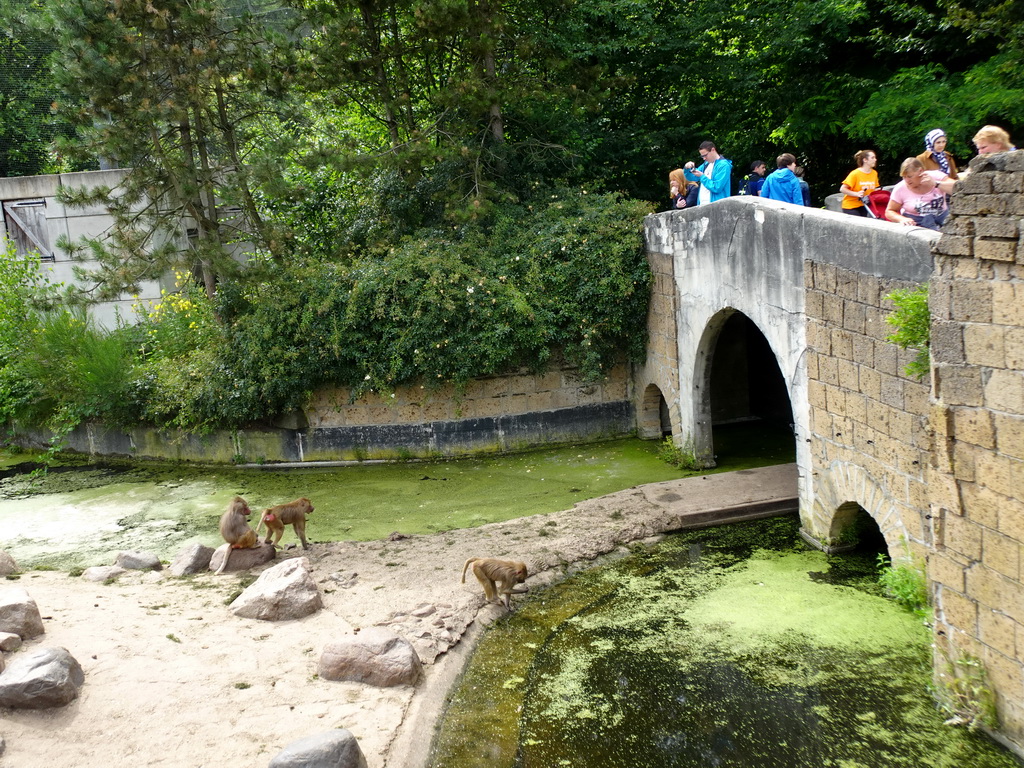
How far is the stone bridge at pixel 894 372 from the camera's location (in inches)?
202

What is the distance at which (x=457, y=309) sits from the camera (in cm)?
1311

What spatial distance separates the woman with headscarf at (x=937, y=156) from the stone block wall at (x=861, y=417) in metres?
1.28

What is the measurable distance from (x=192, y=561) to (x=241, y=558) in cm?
49

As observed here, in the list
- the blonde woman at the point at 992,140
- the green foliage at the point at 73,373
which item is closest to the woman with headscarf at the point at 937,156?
the blonde woman at the point at 992,140

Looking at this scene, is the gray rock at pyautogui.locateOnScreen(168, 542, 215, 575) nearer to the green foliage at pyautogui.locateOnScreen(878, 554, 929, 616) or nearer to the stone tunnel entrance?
the green foliage at pyautogui.locateOnScreen(878, 554, 929, 616)

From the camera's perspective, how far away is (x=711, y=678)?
21.6 ft

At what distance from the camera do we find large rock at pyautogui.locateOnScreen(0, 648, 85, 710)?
Result: 18.2ft

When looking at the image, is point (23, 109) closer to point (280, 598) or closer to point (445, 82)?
point (445, 82)

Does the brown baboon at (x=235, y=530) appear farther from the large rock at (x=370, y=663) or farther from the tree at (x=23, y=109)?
the tree at (x=23, y=109)

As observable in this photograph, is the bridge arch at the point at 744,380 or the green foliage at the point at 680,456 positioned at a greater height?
the bridge arch at the point at 744,380

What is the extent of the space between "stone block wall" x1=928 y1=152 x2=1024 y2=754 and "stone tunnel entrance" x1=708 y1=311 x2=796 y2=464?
7.99m

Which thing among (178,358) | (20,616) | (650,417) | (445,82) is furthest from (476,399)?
(20,616)

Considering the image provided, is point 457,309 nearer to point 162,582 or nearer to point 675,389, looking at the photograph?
point 675,389

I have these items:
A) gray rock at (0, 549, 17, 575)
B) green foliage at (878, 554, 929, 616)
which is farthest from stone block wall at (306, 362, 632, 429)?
green foliage at (878, 554, 929, 616)
